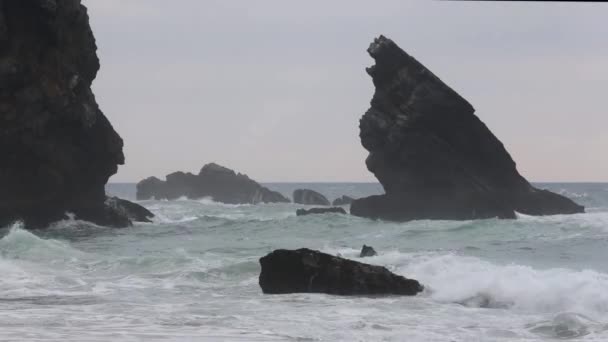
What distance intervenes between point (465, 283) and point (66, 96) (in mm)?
26294

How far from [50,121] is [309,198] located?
2762 inches

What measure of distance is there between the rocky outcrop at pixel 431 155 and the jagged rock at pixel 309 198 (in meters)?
49.7

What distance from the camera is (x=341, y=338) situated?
11.1 meters

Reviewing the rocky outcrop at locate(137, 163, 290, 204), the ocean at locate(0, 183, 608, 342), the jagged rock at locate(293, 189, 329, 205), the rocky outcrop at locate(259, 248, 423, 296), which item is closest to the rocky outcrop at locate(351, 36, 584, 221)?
the ocean at locate(0, 183, 608, 342)

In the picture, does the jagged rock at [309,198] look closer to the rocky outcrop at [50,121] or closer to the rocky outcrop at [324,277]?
the rocky outcrop at [50,121]

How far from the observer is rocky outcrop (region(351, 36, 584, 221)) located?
173ft

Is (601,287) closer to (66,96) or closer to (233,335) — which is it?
(233,335)

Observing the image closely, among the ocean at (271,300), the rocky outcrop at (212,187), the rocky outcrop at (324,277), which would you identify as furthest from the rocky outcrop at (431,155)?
the rocky outcrop at (212,187)

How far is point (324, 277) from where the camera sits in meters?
16.4

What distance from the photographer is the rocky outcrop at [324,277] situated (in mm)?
16266

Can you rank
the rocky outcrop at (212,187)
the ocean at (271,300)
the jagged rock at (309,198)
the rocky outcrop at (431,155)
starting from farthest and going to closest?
the rocky outcrop at (212,187) < the jagged rock at (309,198) < the rocky outcrop at (431,155) < the ocean at (271,300)

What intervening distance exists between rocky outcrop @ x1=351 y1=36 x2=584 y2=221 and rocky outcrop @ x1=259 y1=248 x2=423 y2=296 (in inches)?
1441

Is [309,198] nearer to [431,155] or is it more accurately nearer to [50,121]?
[431,155]

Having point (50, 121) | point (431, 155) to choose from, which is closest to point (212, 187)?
point (431, 155)
